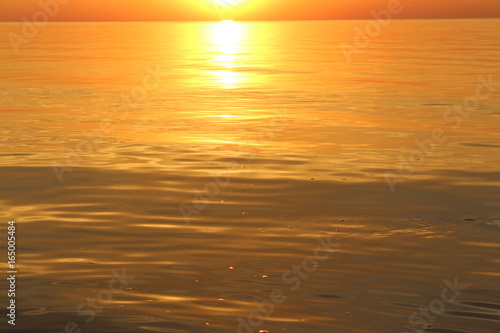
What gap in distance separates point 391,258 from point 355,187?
4.49 meters

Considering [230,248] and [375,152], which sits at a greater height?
[375,152]

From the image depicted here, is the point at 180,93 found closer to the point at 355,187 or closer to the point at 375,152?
the point at 375,152

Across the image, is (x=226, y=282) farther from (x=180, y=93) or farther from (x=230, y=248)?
(x=180, y=93)

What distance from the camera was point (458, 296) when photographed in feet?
30.8

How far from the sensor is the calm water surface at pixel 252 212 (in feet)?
29.6

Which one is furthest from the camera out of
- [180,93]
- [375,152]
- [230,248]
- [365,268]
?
[180,93]

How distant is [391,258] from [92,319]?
4020 millimetres

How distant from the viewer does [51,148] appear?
19656 millimetres

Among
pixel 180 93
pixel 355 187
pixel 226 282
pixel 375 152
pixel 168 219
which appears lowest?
pixel 226 282

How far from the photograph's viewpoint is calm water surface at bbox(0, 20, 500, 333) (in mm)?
9016

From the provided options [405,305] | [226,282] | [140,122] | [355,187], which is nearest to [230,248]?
[226,282]

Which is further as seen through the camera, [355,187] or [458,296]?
[355,187]

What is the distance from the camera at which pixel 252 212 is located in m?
13.5

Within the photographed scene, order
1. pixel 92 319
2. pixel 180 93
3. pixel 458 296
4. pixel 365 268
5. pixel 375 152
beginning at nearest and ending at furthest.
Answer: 1. pixel 92 319
2. pixel 458 296
3. pixel 365 268
4. pixel 375 152
5. pixel 180 93
